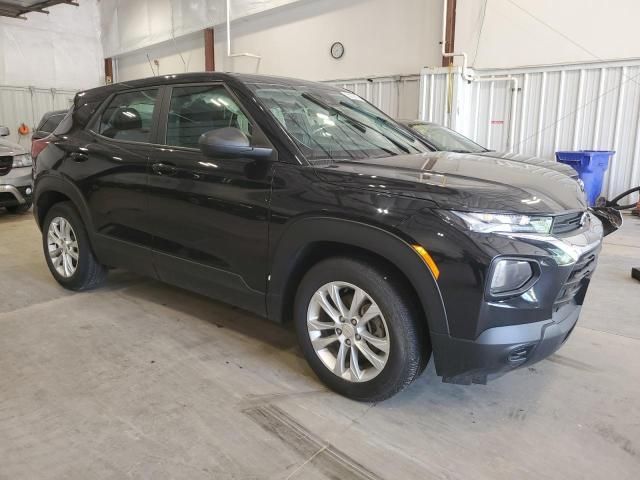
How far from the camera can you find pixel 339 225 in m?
2.26

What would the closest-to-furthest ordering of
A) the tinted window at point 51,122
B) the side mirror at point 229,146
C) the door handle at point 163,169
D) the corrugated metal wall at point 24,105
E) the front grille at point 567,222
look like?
the front grille at point 567,222
the side mirror at point 229,146
the door handle at point 163,169
the tinted window at point 51,122
the corrugated metal wall at point 24,105

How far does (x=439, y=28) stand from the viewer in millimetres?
9180

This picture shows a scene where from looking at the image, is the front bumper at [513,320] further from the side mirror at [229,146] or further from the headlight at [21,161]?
the headlight at [21,161]

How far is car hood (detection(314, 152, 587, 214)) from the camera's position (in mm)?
2018

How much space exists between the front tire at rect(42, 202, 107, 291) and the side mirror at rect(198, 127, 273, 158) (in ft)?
6.11

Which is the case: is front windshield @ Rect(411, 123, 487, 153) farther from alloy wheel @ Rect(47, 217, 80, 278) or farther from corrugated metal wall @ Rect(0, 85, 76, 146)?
corrugated metal wall @ Rect(0, 85, 76, 146)

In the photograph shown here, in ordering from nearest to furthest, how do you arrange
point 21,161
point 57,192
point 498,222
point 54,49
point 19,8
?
point 498,222, point 57,192, point 21,161, point 19,8, point 54,49

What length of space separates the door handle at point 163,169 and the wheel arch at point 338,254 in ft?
3.04

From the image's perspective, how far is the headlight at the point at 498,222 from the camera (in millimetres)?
1956

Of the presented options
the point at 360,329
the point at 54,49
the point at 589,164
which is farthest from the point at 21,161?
the point at 54,49

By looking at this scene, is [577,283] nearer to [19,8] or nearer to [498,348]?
[498,348]

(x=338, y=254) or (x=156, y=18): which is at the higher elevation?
(x=156, y=18)

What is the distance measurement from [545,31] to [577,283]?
7400 mm

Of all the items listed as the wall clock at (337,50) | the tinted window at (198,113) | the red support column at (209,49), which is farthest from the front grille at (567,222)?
the red support column at (209,49)
